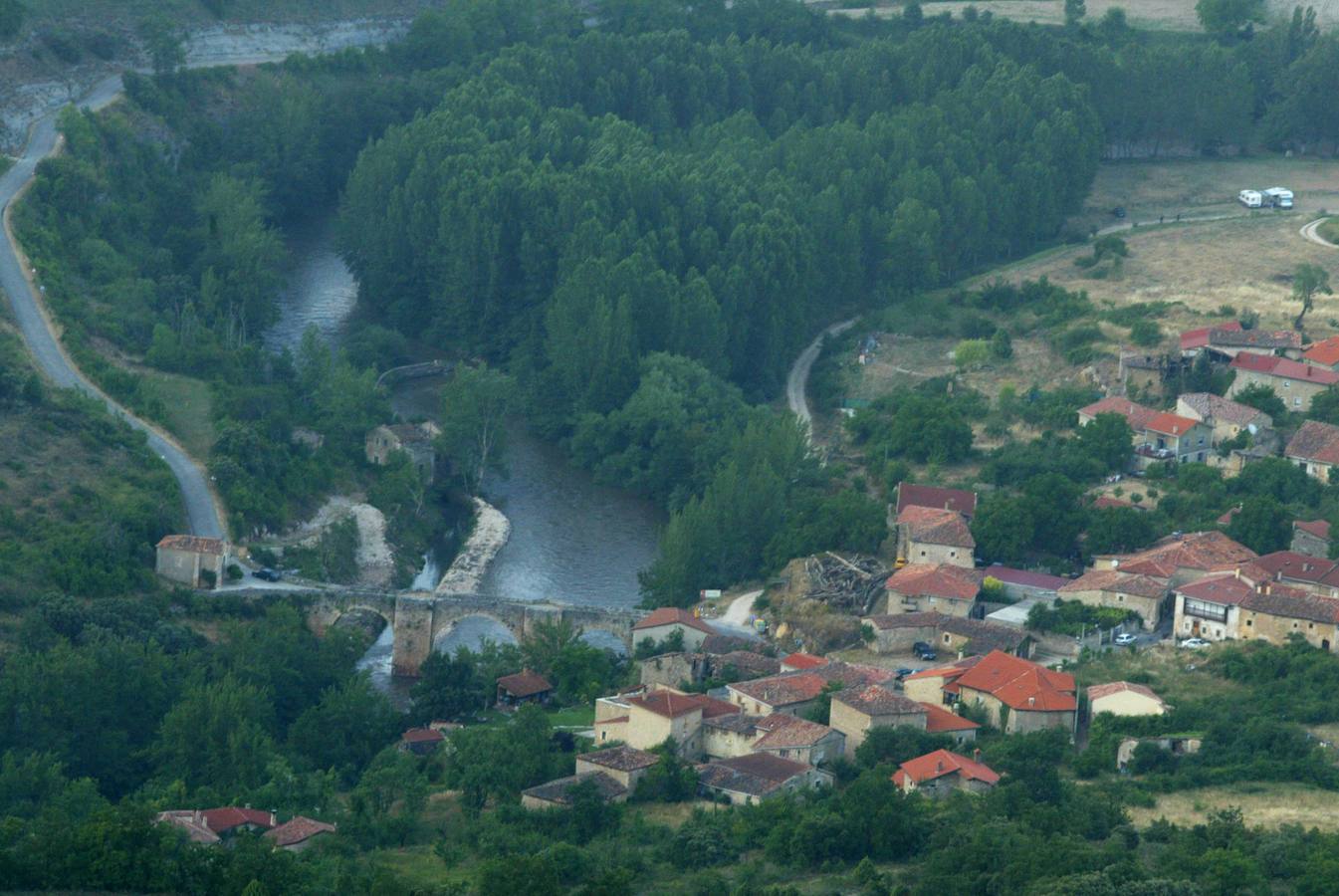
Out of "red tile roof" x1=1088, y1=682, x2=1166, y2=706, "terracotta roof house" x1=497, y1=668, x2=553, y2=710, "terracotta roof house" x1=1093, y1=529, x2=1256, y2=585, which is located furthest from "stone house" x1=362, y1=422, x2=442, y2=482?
"red tile roof" x1=1088, y1=682, x2=1166, y2=706

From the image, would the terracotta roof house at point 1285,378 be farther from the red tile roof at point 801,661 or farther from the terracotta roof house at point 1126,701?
the terracotta roof house at point 1126,701

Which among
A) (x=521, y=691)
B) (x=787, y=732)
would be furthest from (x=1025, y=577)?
(x=521, y=691)

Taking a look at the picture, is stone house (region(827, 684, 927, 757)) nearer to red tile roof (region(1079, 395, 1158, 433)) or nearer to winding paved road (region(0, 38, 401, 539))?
winding paved road (region(0, 38, 401, 539))

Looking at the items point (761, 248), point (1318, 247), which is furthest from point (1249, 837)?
point (1318, 247)

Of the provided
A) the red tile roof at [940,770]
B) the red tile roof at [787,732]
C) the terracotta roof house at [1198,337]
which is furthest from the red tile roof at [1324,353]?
the red tile roof at [940,770]

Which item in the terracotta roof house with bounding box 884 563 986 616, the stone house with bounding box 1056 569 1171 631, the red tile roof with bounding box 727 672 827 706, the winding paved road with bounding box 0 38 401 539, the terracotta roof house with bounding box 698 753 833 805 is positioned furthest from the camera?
the winding paved road with bounding box 0 38 401 539

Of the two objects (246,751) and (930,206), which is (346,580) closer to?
(246,751)

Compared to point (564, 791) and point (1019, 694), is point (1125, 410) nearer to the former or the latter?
point (1019, 694)
